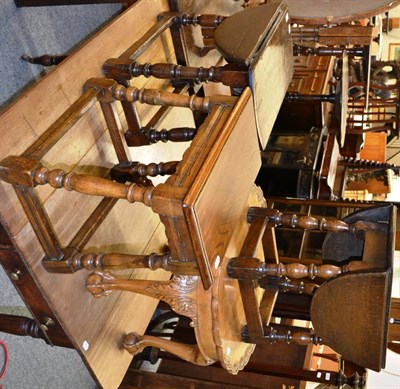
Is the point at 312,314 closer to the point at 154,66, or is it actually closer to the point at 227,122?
the point at 227,122

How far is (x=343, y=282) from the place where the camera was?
109 cm

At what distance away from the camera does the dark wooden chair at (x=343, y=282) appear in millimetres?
1089

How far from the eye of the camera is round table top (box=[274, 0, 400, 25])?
1803mm

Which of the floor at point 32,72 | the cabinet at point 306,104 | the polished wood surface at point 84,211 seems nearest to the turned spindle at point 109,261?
the polished wood surface at point 84,211

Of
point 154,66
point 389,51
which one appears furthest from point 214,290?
point 389,51

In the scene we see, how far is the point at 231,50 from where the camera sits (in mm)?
1301

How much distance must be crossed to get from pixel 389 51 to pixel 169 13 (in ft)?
19.0

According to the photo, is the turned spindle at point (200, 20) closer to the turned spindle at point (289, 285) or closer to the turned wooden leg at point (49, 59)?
the turned wooden leg at point (49, 59)

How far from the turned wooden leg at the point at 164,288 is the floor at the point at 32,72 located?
0.71m

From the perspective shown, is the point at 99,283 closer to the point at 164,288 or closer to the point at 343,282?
the point at 164,288

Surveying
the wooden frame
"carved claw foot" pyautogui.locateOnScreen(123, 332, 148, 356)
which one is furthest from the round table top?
the wooden frame

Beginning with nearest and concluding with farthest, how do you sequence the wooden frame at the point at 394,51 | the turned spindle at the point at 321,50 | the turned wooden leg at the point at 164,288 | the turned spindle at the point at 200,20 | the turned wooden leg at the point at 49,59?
the turned wooden leg at the point at 164,288 → the turned spindle at the point at 200,20 → the turned wooden leg at the point at 49,59 → the turned spindle at the point at 321,50 → the wooden frame at the point at 394,51

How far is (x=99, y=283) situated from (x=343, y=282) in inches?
23.5

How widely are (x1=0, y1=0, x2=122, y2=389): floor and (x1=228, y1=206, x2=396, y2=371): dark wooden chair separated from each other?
98 centimetres
